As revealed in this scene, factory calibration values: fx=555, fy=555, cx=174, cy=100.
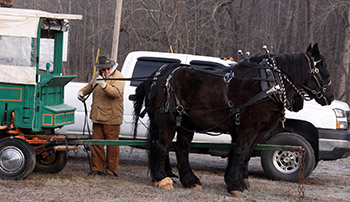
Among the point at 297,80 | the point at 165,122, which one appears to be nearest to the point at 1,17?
the point at 165,122

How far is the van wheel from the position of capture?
973cm

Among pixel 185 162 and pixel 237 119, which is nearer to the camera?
pixel 237 119

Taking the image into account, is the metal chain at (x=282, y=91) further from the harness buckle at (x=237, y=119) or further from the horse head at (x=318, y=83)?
the harness buckle at (x=237, y=119)

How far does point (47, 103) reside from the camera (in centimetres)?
840

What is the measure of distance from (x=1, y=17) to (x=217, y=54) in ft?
57.1

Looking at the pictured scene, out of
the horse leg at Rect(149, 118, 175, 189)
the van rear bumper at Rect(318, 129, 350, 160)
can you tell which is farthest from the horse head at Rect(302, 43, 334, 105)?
the horse leg at Rect(149, 118, 175, 189)

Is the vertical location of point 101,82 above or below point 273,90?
below

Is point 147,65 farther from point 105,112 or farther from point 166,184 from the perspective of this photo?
point 166,184

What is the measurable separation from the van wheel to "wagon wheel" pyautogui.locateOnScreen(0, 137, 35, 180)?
13.7 feet

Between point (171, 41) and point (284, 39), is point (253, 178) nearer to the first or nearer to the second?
point (171, 41)

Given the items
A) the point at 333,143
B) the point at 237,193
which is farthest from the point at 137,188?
the point at 333,143

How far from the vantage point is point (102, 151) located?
9180mm

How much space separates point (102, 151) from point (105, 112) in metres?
0.70

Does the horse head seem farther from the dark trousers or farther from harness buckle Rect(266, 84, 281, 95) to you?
the dark trousers
